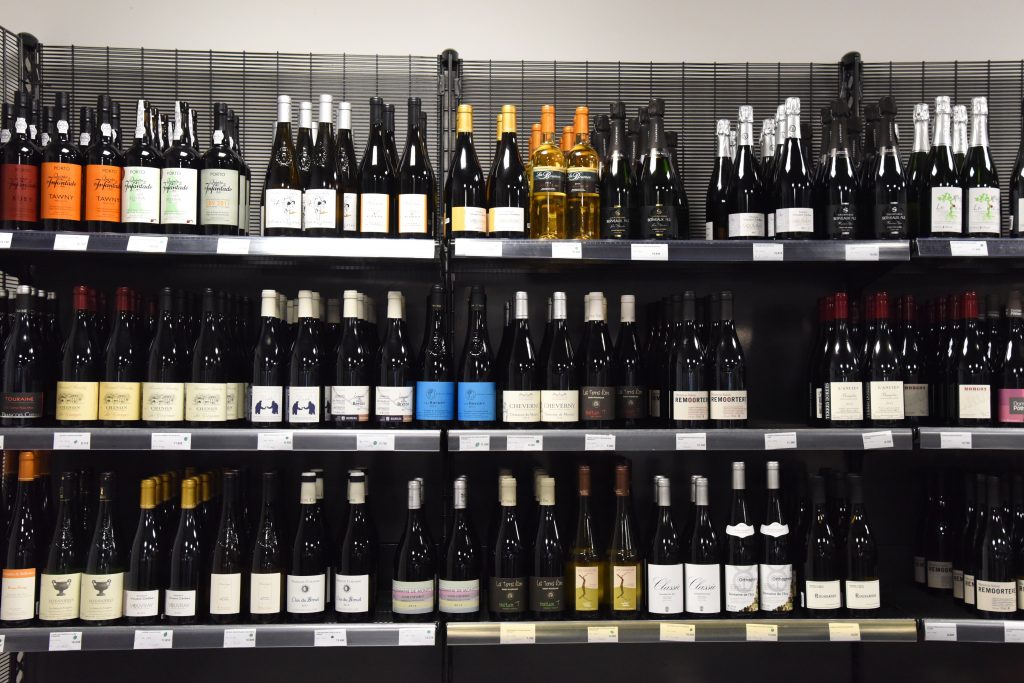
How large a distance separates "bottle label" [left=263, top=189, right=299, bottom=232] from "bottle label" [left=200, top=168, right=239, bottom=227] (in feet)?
0.35

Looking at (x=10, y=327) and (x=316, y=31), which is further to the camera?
(x=316, y=31)

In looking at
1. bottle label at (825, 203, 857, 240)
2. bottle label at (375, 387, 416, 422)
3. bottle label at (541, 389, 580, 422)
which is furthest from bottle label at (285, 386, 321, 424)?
bottle label at (825, 203, 857, 240)

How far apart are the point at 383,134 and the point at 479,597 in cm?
136

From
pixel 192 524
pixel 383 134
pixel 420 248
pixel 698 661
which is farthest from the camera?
pixel 698 661

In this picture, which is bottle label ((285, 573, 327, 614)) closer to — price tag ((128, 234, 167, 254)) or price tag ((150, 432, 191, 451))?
price tag ((150, 432, 191, 451))

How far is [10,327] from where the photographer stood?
2184 millimetres

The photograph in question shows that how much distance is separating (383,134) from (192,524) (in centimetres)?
123

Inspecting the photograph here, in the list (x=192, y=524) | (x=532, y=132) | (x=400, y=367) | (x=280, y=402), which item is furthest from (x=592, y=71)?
(x=192, y=524)

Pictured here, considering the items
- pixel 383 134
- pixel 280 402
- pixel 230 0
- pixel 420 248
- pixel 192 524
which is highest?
pixel 230 0

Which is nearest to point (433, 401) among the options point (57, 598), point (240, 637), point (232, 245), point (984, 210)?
point (232, 245)

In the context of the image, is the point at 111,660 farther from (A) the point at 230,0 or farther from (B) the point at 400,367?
(A) the point at 230,0

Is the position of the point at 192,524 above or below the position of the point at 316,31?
below

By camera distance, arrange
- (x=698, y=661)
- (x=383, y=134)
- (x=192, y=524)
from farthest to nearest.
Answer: (x=698, y=661) < (x=383, y=134) < (x=192, y=524)

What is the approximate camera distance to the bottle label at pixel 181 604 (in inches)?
75.9
